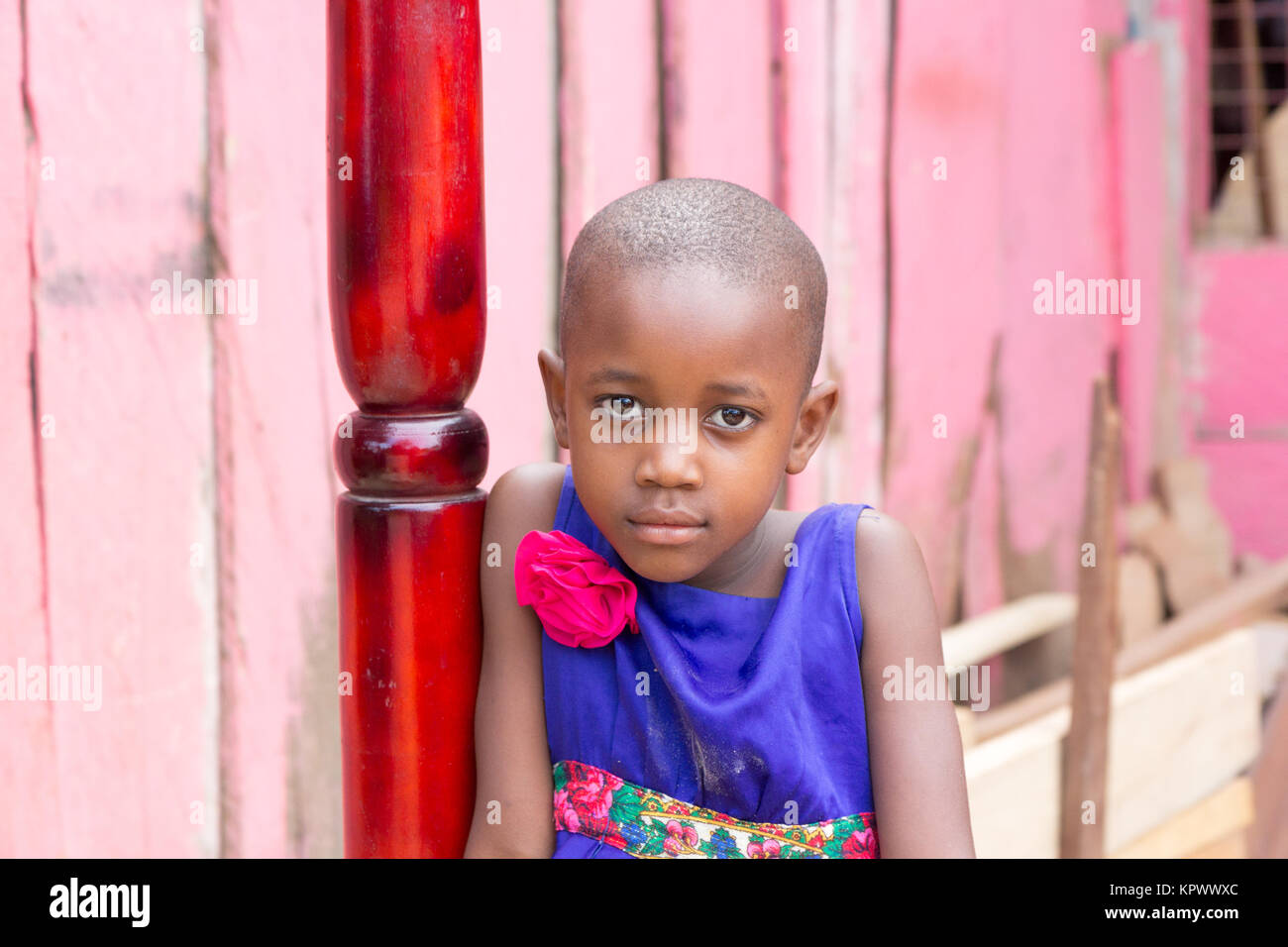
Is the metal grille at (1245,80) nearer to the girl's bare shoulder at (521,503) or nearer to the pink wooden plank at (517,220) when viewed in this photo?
the pink wooden plank at (517,220)

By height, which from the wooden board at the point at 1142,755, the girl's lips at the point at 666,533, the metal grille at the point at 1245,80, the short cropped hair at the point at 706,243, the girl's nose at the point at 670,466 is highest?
the metal grille at the point at 1245,80

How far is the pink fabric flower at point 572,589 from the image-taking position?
1261 millimetres

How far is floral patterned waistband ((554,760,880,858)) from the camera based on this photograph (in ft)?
4.17

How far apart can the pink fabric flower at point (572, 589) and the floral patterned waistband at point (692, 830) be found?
16 centimetres

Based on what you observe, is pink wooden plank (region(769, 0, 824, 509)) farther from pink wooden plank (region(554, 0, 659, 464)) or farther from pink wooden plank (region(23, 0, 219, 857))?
pink wooden plank (region(23, 0, 219, 857))

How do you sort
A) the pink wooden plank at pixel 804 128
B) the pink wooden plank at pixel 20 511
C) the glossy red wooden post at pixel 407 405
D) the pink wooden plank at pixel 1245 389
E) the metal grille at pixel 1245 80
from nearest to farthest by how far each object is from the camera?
1. the glossy red wooden post at pixel 407 405
2. the pink wooden plank at pixel 20 511
3. the pink wooden plank at pixel 804 128
4. the pink wooden plank at pixel 1245 389
5. the metal grille at pixel 1245 80

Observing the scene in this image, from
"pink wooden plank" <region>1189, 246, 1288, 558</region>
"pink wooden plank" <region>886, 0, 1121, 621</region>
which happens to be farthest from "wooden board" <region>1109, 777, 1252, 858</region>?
"pink wooden plank" <region>1189, 246, 1288, 558</region>

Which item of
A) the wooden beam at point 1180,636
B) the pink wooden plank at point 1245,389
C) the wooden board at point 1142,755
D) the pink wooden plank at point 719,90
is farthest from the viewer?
the pink wooden plank at point 1245,389

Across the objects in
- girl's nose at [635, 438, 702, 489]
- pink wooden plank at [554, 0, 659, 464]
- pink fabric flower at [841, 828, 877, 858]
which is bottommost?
pink fabric flower at [841, 828, 877, 858]

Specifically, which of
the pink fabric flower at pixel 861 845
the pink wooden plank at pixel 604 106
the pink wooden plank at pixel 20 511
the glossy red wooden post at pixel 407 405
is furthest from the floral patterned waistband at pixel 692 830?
the pink wooden plank at pixel 604 106

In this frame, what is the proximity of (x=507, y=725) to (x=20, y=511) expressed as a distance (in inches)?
30.1

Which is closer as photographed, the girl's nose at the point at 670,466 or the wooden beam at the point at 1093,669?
the girl's nose at the point at 670,466

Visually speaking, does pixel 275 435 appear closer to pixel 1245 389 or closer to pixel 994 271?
pixel 994 271

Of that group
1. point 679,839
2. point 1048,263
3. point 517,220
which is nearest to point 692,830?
Answer: point 679,839
